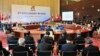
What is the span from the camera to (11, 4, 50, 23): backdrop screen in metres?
24.2

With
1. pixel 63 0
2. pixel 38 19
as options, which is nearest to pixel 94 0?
pixel 63 0

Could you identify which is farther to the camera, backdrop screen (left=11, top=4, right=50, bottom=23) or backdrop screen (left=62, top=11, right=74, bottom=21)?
backdrop screen (left=62, top=11, right=74, bottom=21)

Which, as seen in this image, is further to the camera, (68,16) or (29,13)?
(68,16)

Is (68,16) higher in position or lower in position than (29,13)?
lower

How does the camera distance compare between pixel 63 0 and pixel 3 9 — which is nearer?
pixel 3 9

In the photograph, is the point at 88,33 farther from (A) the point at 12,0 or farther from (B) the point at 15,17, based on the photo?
(A) the point at 12,0

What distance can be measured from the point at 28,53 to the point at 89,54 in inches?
66.4

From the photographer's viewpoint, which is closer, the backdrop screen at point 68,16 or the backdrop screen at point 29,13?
the backdrop screen at point 29,13

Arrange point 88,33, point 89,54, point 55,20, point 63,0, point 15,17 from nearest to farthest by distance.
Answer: point 89,54 < point 88,33 < point 15,17 < point 55,20 < point 63,0

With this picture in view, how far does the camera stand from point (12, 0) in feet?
83.9

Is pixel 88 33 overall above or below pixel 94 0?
below

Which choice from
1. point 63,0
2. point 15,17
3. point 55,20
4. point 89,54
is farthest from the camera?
point 63,0

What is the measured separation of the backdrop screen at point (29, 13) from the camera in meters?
24.2

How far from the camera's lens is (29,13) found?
25.4 meters
